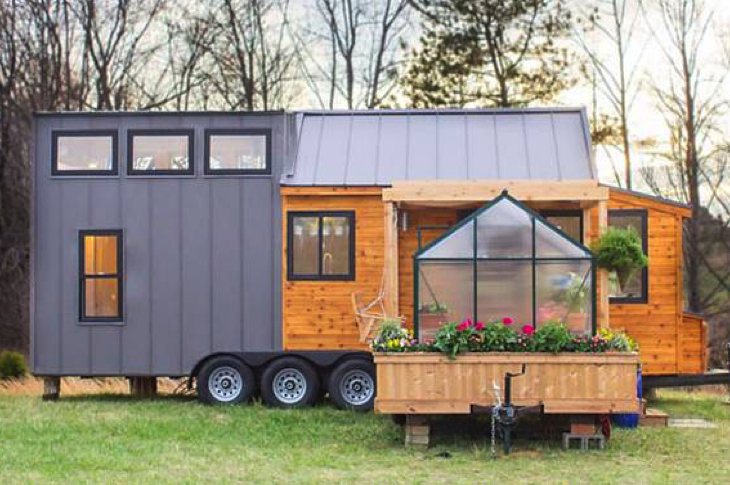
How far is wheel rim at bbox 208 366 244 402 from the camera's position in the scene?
1636 cm

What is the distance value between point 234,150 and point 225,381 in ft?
10.3

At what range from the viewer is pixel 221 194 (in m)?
16.6

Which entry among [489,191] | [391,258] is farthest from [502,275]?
[391,258]

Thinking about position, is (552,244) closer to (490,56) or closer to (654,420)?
(654,420)

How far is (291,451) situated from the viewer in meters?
12.5

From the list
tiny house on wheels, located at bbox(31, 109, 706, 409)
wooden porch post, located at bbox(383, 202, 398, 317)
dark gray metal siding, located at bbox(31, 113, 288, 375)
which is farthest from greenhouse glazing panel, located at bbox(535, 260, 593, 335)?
dark gray metal siding, located at bbox(31, 113, 288, 375)

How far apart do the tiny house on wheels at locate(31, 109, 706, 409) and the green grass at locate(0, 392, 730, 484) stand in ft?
2.48

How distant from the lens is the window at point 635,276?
16391 mm

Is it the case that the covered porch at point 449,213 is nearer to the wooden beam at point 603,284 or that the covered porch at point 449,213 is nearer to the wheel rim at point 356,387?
the wooden beam at point 603,284

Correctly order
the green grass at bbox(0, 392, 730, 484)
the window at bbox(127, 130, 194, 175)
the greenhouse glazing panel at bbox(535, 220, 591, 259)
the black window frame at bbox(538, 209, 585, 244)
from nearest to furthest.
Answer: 1. the green grass at bbox(0, 392, 730, 484)
2. the greenhouse glazing panel at bbox(535, 220, 591, 259)
3. the black window frame at bbox(538, 209, 585, 244)
4. the window at bbox(127, 130, 194, 175)

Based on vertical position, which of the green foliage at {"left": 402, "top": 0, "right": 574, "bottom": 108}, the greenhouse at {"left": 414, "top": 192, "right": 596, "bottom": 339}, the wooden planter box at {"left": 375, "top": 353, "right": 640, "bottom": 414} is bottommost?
the wooden planter box at {"left": 375, "top": 353, "right": 640, "bottom": 414}

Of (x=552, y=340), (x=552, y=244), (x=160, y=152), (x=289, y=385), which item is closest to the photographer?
(x=552, y=340)

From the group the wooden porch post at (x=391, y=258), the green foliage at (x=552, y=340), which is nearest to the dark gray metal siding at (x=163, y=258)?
the wooden porch post at (x=391, y=258)

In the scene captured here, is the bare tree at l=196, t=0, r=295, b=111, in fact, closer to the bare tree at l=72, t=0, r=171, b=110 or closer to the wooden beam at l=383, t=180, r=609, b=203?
the bare tree at l=72, t=0, r=171, b=110
